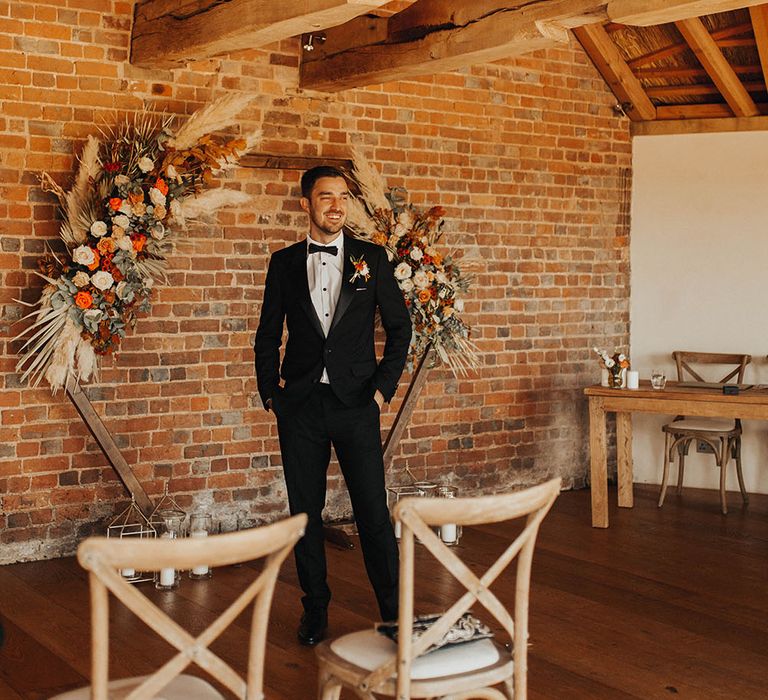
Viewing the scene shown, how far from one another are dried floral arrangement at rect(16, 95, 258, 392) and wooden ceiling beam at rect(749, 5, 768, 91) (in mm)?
3268

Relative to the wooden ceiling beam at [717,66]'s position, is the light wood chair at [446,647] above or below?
below

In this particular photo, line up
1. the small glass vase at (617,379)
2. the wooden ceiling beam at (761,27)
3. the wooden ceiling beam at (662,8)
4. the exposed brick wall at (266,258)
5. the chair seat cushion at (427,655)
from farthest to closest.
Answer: the wooden ceiling beam at (761,27) < the small glass vase at (617,379) < the exposed brick wall at (266,258) < the wooden ceiling beam at (662,8) < the chair seat cushion at (427,655)

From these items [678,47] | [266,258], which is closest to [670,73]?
[678,47]

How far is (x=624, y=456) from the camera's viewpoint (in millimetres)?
6789

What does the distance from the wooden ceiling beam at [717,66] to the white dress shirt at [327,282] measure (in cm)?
364

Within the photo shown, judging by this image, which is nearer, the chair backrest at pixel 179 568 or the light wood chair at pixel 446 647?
the chair backrest at pixel 179 568

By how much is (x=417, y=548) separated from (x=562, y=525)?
1.04 m

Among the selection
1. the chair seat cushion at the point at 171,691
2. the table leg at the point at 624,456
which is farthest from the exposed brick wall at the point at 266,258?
the chair seat cushion at the point at 171,691

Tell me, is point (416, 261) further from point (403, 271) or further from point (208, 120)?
point (208, 120)

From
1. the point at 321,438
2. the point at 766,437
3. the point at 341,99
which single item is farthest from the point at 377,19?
the point at 766,437

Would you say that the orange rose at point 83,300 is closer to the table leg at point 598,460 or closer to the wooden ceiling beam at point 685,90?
the table leg at point 598,460

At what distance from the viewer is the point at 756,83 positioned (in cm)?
727

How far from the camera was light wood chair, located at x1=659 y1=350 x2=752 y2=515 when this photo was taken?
688 centimetres

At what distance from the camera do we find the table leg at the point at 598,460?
624 centimetres
